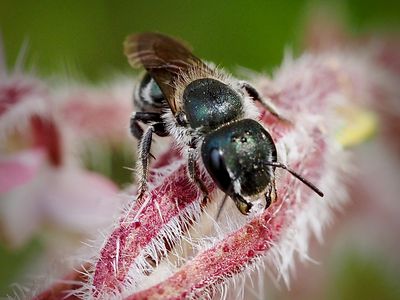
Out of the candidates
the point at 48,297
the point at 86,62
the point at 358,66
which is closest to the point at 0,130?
the point at 48,297

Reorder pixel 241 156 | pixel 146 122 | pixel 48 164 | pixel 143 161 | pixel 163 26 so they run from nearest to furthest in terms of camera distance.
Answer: pixel 241 156, pixel 143 161, pixel 146 122, pixel 48 164, pixel 163 26

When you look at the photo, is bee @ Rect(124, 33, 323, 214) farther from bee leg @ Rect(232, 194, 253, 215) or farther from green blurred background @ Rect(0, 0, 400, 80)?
green blurred background @ Rect(0, 0, 400, 80)

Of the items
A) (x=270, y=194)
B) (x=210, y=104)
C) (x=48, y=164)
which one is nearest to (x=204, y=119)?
(x=210, y=104)

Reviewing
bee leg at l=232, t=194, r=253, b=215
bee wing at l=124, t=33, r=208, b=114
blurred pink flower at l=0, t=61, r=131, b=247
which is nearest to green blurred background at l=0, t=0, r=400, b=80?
blurred pink flower at l=0, t=61, r=131, b=247

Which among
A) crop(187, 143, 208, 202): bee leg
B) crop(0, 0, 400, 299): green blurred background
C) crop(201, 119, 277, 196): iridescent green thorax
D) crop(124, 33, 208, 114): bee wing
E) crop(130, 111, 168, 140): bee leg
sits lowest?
crop(0, 0, 400, 299): green blurred background

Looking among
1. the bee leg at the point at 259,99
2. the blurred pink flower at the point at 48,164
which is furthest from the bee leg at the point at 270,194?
the blurred pink flower at the point at 48,164

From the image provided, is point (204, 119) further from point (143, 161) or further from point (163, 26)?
point (163, 26)
